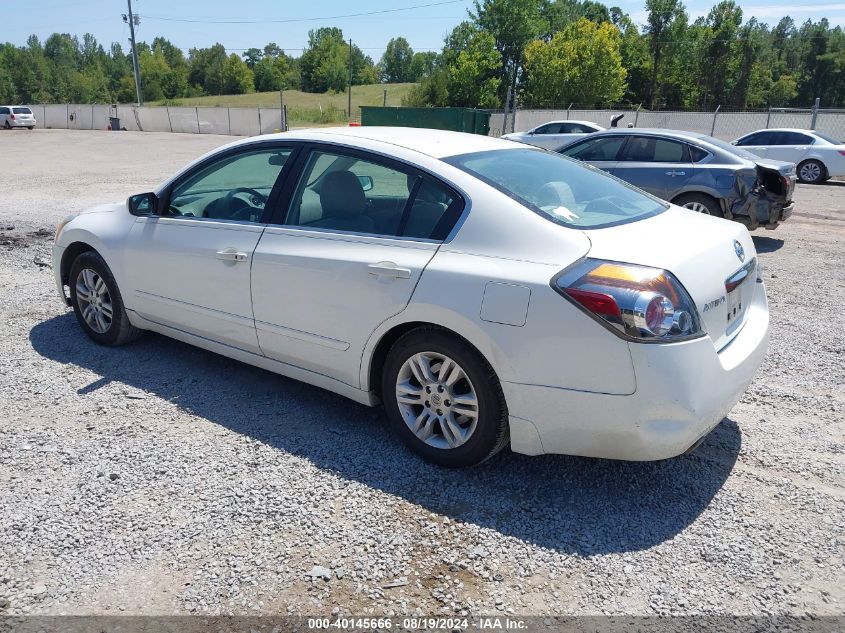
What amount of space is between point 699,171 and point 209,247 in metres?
7.49

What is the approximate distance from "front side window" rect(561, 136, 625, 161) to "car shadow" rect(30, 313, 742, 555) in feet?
23.5

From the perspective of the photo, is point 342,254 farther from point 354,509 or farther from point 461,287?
point 354,509

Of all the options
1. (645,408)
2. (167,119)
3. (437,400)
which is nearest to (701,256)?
(645,408)

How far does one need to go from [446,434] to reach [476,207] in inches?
44.2

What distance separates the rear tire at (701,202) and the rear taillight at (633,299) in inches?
277

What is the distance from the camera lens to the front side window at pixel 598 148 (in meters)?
10.3

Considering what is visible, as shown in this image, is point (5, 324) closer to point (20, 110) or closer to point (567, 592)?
point (567, 592)

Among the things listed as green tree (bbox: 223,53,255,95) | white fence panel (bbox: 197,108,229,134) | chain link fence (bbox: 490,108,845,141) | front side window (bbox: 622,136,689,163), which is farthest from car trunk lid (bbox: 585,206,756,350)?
green tree (bbox: 223,53,255,95)

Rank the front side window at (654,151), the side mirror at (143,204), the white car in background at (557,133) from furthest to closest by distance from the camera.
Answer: the white car in background at (557,133) < the front side window at (654,151) < the side mirror at (143,204)

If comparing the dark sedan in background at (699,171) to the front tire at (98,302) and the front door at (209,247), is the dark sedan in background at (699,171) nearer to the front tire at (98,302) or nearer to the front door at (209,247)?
the front door at (209,247)

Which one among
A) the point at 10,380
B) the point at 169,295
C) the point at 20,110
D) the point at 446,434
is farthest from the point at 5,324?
the point at 20,110

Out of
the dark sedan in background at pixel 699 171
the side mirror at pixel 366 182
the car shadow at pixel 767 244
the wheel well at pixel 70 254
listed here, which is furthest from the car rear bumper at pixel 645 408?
the car shadow at pixel 767 244

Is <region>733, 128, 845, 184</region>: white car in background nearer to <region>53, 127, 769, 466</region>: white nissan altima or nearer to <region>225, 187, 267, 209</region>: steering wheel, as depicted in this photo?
<region>53, 127, 769, 466</region>: white nissan altima

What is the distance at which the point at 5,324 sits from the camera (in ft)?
18.4
